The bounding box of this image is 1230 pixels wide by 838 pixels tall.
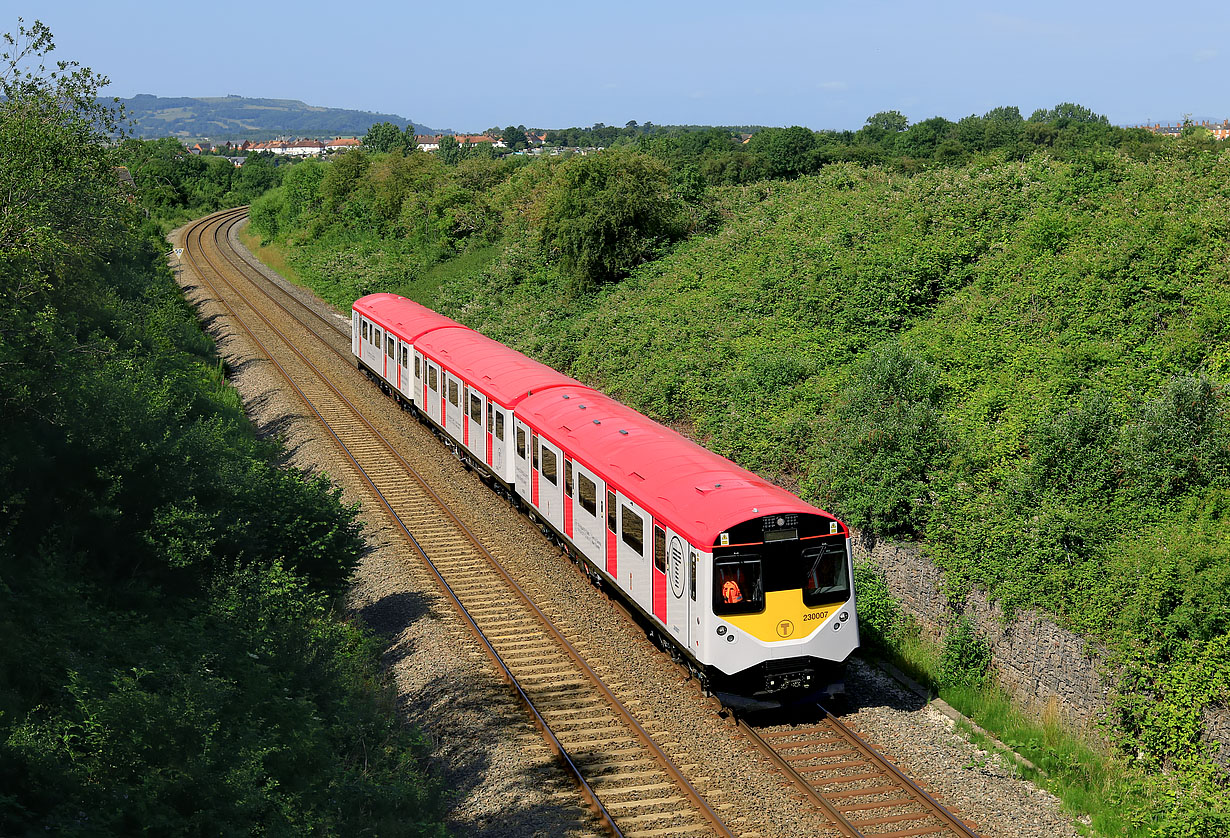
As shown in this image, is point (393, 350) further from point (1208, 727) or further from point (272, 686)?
point (1208, 727)

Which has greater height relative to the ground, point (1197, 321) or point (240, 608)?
point (1197, 321)

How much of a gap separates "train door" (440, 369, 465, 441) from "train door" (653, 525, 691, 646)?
11.4 metres

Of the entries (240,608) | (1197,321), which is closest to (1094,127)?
(1197,321)

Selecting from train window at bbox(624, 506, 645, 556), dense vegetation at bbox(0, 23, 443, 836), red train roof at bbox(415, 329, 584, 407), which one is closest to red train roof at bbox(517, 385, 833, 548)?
train window at bbox(624, 506, 645, 556)

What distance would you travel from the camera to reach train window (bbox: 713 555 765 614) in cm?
1305

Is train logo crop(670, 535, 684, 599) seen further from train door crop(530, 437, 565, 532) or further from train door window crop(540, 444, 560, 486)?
train door window crop(540, 444, 560, 486)

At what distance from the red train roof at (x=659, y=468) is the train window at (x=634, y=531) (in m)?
0.35

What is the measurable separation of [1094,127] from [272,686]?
5752 centimetres

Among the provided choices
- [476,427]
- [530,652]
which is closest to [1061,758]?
[530,652]

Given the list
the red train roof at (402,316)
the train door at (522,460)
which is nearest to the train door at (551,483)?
the train door at (522,460)

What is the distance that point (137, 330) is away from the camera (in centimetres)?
2642

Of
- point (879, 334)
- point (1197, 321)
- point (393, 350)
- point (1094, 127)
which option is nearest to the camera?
point (1197, 321)

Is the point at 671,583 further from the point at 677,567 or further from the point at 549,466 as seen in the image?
the point at 549,466

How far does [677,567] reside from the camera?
45.4 ft
